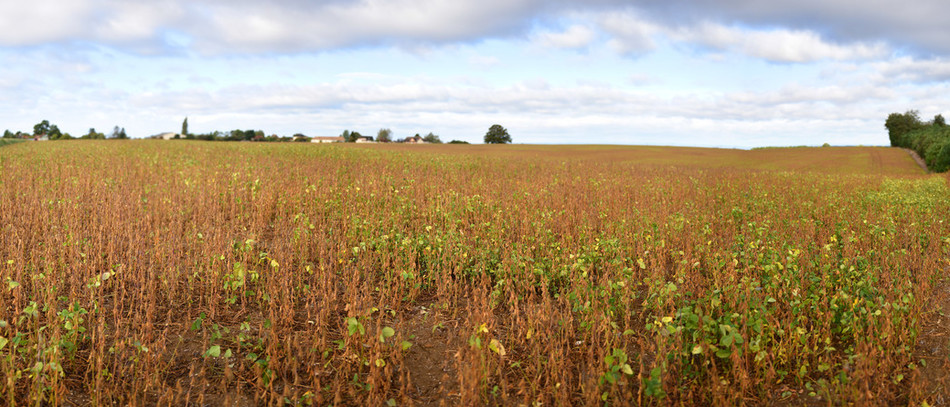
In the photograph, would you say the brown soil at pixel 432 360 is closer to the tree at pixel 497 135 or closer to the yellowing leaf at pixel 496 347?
the yellowing leaf at pixel 496 347

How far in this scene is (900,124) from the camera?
231ft

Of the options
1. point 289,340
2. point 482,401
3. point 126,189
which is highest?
point 126,189

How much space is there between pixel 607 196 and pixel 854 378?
8048 mm

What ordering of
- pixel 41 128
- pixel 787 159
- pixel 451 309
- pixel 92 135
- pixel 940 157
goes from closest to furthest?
pixel 451 309 → pixel 940 157 → pixel 787 159 → pixel 92 135 → pixel 41 128

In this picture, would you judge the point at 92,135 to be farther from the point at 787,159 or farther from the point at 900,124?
the point at 900,124

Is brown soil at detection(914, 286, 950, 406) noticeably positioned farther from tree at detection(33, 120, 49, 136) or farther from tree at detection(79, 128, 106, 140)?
tree at detection(33, 120, 49, 136)

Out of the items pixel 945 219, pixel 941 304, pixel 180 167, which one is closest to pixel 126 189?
pixel 180 167

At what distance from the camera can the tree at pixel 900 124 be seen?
6805 centimetres

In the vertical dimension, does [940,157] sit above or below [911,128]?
below

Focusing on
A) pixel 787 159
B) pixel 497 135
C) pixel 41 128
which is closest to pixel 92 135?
pixel 41 128

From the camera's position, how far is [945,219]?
1009cm

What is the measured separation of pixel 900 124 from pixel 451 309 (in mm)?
88125

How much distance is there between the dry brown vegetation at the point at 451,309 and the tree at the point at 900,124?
76.0 metres

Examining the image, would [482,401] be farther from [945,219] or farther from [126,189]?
[945,219]
